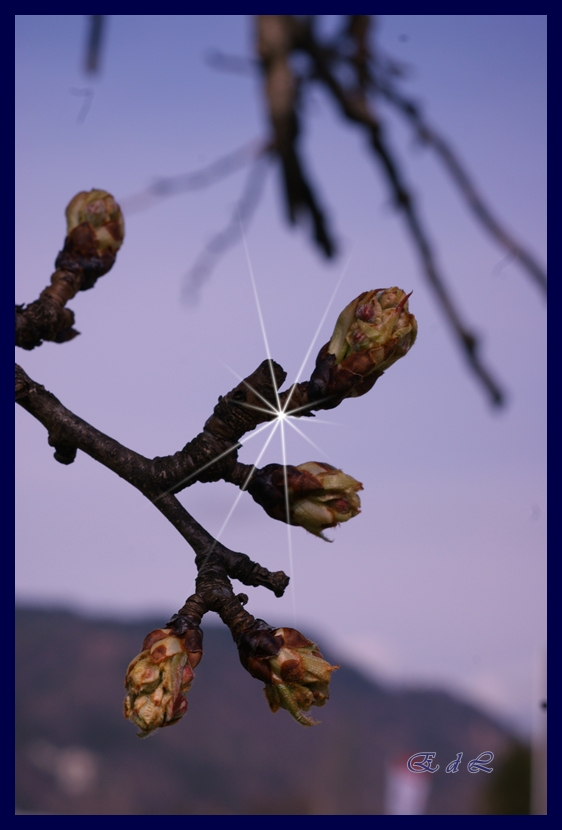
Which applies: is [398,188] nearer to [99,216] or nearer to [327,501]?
[99,216]

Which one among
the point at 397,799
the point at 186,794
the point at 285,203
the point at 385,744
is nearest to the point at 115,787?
the point at 186,794

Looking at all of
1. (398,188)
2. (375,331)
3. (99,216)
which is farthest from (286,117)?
(375,331)

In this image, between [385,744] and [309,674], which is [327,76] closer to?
[309,674]

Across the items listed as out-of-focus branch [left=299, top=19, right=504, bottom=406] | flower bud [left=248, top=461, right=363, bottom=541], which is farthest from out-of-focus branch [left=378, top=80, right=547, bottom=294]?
flower bud [left=248, top=461, right=363, bottom=541]

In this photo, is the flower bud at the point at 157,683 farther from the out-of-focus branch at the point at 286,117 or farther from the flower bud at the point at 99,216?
the out-of-focus branch at the point at 286,117

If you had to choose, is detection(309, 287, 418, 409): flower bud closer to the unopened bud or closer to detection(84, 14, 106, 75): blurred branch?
the unopened bud
